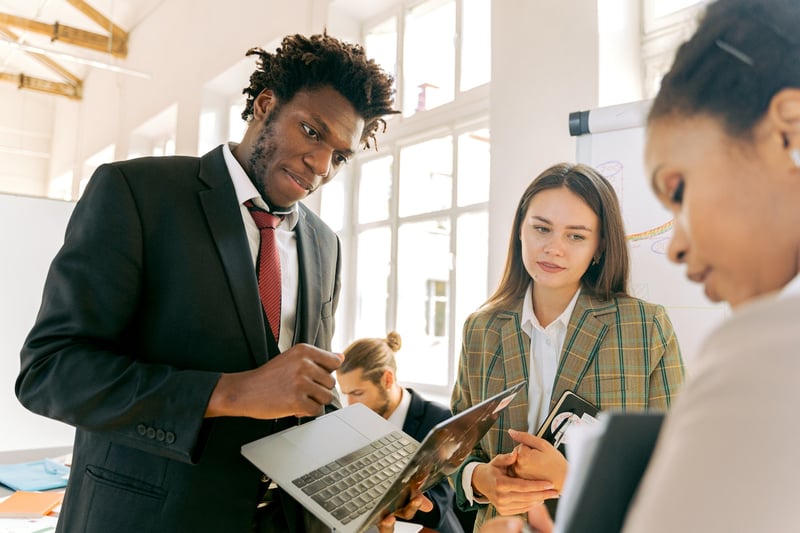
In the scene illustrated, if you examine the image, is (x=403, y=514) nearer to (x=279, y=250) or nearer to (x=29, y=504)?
(x=279, y=250)

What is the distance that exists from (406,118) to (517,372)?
275 cm

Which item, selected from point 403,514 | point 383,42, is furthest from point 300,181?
point 383,42

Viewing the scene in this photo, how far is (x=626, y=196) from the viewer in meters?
1.90

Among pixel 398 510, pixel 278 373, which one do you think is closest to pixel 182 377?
pixel 278 373

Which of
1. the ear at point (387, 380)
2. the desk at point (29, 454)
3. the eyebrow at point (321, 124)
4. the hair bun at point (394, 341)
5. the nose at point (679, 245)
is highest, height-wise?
the eyebrow at point (321, 124)

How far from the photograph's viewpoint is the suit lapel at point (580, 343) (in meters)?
1.38

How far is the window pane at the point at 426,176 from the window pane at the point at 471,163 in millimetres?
105

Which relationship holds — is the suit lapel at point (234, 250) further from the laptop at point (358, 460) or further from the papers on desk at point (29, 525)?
the papers on desk at point (29, 525)

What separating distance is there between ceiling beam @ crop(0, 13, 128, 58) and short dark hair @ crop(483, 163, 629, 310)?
24.4ft

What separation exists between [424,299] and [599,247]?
242 centimetres

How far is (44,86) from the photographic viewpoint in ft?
31.7

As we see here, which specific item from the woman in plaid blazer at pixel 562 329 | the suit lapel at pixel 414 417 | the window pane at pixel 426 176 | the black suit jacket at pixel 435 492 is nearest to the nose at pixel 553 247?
the woman in plaid blazer at pixel 562 329

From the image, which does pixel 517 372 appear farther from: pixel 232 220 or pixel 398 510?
pixel 232 220

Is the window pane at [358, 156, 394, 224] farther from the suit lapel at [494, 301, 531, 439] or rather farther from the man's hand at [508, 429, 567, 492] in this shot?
the man's hand at [508, 429, 567, 492]
